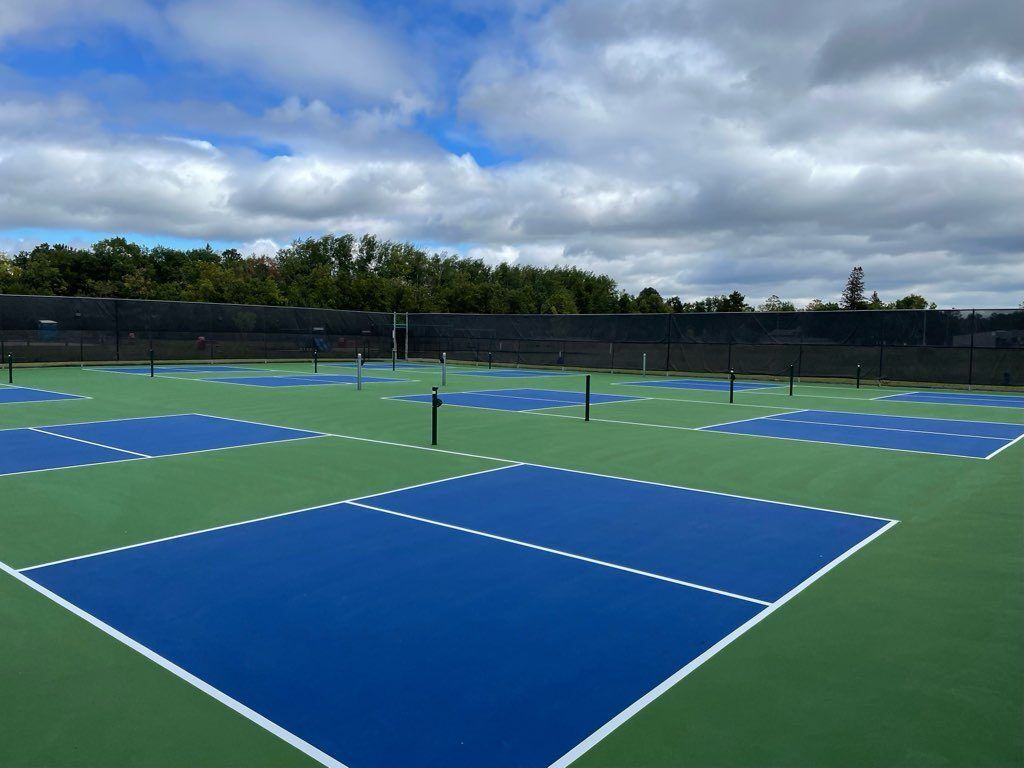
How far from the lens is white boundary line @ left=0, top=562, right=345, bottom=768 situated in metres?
3.39

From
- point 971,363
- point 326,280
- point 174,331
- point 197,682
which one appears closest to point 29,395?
point 174,331

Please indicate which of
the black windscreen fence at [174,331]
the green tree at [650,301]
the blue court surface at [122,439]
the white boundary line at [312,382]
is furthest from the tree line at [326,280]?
the blue court surface at [122,439]

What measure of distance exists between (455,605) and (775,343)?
27686mm

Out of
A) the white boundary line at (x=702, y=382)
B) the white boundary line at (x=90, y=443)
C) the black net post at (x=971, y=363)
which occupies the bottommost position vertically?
the white boundary line at (x=90, y=443)

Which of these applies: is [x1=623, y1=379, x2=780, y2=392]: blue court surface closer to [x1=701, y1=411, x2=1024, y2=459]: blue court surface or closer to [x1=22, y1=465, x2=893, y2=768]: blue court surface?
[x1=701, y1=411, x2=1024, y2=459]: blue court surface

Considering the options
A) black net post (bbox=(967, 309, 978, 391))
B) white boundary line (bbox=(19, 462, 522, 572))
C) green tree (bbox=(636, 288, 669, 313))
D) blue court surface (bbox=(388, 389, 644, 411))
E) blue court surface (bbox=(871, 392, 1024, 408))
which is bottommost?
white boundary line (bbox=(19, 462, 522, 572))

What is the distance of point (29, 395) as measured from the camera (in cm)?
1931

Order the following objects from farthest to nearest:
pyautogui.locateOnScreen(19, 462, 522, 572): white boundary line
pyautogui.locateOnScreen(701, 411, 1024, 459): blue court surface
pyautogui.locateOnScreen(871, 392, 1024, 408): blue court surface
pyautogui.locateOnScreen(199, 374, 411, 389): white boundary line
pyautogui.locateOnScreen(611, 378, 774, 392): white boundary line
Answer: pyautogui.locateOnScreen(611, 378, 774, 392): white boundary line
pyautogui.locateOnScreen(199, 374, 411, 389): white boundary line
pyautogui.locateOnScreen(871, 392, 1024, 408): blue court surface
pyautogui.locateOnScreen(701, 411, 1024, 459): blue court surface
pyautogui.locateOnScreen(19, 462, 522, 572): white boundary line

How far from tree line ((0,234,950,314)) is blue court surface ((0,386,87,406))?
38294 mm

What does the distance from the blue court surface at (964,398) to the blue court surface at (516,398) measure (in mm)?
8245

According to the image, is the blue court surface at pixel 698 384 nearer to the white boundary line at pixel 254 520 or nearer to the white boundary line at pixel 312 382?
the white boundary line at pixel 312 382

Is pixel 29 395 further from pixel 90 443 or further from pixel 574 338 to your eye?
pixel 574 338

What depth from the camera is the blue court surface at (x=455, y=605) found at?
371 cm

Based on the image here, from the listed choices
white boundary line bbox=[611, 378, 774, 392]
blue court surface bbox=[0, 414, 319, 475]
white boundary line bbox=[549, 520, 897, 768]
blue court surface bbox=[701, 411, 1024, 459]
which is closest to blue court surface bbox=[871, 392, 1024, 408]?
white boundary line bbox=[611, 378, 774, 392]
